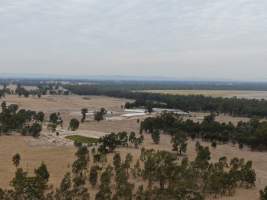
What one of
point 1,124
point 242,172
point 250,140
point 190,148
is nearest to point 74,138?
point 1,124

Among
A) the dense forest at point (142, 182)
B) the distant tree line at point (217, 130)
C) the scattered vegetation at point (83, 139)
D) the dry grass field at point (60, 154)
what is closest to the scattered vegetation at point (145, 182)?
the dense forest at point (142, 182)

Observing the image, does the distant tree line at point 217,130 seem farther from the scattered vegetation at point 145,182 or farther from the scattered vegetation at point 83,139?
the scattered vegetation at point 145,182

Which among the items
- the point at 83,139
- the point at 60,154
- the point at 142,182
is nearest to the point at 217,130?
the point at 83,139

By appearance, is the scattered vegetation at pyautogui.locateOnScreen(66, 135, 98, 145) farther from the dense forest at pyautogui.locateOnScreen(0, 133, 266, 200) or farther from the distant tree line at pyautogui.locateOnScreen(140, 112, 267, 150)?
the dense forest at pyautogui.locateOnScreen(0, 133, 266, 200)

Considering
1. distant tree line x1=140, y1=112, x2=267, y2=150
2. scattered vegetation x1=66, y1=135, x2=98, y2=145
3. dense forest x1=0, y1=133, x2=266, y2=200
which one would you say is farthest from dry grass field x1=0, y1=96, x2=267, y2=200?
scattered vegetation x1=66, y1=135, x2=98, y2=145

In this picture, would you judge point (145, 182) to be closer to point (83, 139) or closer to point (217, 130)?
point (83, 139)

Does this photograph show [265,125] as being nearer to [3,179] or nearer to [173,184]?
[173,184]
